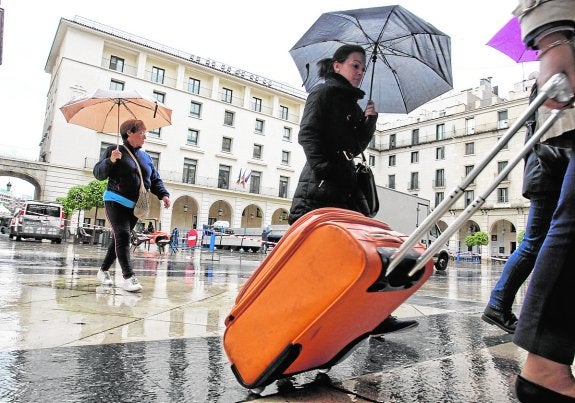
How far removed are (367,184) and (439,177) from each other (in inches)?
1658

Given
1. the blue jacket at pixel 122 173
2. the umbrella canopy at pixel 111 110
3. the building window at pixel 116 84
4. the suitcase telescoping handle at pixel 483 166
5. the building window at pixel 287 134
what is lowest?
the suitcase telescoping handle at pixel 483 166

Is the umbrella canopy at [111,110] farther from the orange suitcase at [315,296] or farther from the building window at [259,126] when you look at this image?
the building window at [259,126]

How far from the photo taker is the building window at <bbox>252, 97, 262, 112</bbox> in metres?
38.6

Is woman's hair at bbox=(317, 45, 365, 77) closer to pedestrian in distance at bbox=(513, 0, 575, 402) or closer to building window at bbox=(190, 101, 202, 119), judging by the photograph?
pedestrian in distance at bbox=(513, 0, 575, 402)

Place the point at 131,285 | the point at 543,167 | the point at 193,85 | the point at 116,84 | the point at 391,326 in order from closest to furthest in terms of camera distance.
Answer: the point at 391,326 < the point at 543,167 < the point at 131,285 < the point at 116,84 < the point at 193,85

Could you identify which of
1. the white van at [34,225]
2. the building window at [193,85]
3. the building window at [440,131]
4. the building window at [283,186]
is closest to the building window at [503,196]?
the building window at [440,131]

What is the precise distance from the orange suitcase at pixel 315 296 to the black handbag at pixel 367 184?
3.24ft

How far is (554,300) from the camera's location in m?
1.12

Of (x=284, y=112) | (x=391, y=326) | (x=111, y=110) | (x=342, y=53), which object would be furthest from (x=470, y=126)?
(x=391, y=326)

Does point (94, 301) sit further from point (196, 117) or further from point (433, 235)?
point (196, 117)

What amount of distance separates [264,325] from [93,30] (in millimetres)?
34529

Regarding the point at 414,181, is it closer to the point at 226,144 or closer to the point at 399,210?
the point at 226,144

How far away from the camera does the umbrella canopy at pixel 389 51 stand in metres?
3.23

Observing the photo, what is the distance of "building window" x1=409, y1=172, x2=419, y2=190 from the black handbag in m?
43.1
